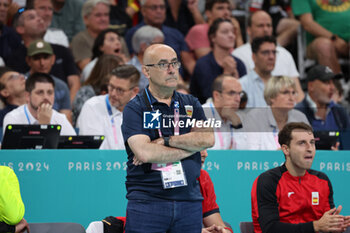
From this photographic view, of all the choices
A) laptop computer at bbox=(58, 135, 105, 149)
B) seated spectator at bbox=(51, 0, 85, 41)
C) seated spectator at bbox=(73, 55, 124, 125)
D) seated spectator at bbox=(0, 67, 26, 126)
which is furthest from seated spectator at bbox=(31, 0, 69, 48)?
laptop computer at bbox=(58, 135, 105, 149)

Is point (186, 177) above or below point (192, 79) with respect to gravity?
below

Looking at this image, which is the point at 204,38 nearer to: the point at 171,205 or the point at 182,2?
the point at 182,2

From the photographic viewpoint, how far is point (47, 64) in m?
7.43

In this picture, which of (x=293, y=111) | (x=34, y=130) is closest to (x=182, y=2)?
(x=293, y=111)

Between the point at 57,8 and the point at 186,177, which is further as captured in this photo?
the point at 57,8

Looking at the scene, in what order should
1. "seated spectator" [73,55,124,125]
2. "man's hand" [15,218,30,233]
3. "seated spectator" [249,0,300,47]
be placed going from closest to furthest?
"man's hand" [15,218,30,233] < "seated spectator" [73,55,124,125] < "seated spectator" [249,0,300,47]

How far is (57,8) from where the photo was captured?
872 centimetres

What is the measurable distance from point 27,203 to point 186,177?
2.46 meters

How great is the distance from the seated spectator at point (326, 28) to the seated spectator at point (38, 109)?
4.06m

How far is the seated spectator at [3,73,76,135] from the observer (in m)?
5.99

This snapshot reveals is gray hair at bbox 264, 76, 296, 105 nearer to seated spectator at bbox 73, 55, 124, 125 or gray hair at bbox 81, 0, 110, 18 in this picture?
seated spectator at bbox 73, 55, 124, 125

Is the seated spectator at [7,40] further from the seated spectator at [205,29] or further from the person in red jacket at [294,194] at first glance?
the person in red jacket at [294,194]

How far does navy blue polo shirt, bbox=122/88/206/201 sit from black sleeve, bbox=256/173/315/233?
2.89 ft

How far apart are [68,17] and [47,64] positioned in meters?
1.59
